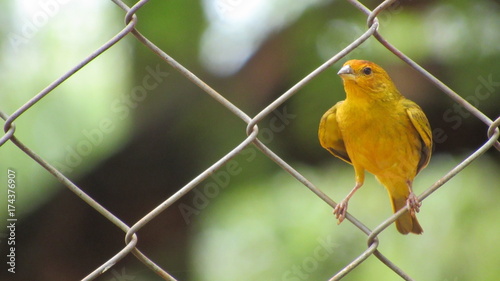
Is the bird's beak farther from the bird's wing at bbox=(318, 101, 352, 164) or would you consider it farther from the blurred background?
the blurred background

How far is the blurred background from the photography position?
3.61 metres

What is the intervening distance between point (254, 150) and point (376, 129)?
1.20 metres

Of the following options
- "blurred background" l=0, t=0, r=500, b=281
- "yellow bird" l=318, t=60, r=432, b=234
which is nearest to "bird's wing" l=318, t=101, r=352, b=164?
"yellow bird" l=318, t=60, r=432, b=234

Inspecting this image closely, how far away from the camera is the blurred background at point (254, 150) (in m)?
3.61

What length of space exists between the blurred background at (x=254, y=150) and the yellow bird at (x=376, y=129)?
30.2 inches

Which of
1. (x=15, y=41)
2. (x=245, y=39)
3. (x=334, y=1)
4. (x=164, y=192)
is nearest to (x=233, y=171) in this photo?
(x=164, y=192)

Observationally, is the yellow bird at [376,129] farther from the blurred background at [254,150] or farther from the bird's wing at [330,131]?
the blurred background at [254,150]

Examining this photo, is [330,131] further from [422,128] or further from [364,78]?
[422,128]

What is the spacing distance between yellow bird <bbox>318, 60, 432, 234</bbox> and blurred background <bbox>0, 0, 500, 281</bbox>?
2.52ft

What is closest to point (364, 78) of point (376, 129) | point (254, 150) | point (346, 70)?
point (346, 70)

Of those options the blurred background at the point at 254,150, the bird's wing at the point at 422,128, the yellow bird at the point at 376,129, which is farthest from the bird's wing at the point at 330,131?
the blurred background at the point at 254,150

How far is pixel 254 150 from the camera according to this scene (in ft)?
12.6

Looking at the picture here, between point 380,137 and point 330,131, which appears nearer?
point 380,137

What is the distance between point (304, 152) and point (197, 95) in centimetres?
69
